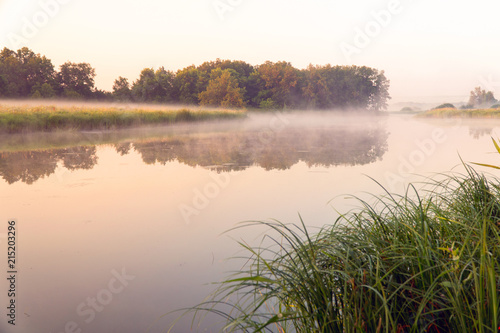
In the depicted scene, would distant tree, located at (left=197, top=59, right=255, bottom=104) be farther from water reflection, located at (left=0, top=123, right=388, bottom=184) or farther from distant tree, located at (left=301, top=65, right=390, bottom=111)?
water reflection, located at (left=0, top=123, right=388, bottom=184)

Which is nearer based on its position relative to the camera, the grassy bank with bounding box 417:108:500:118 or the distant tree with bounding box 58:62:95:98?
the grassy bank with bounding box 417:108:500:118

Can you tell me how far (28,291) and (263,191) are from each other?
2.53 metres

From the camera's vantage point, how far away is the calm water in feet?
5.81

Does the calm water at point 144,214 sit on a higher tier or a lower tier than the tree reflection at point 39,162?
lower

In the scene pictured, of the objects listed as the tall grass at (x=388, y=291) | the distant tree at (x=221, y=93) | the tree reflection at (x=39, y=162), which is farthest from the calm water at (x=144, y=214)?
the distant tree at (x=221, y=93)

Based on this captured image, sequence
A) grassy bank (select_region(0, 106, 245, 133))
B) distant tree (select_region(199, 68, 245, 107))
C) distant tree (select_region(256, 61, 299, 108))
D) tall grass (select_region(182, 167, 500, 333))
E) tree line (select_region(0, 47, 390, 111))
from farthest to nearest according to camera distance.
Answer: distant tree (select_region(256, 61, 299, 108)) → distant tree (select_region(199, 68, 245, 107)) → tree line (select_region(0, 47, 390, 111)) → grassy bank (select_region(0, 106, 245, 133)) → tall grass (select_region(182, 167, 500, 333))

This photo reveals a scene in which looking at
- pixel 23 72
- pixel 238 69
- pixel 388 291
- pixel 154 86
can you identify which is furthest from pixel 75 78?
pixel 388 291

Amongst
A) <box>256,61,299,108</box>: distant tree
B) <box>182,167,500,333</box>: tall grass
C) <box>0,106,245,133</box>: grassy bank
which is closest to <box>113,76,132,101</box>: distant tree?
<box>256,61,299,108</box>: distant tree

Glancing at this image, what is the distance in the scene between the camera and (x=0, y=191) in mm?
3912

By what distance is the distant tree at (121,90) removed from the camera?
106 ft

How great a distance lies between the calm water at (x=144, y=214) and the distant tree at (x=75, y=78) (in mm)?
24914

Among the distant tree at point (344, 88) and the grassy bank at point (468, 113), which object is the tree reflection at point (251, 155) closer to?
the grassy bank at point (468, 113)

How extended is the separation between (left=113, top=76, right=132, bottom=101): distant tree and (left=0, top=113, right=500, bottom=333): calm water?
26.9 m

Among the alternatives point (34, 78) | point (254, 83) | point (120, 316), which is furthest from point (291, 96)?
point (120, 316)
